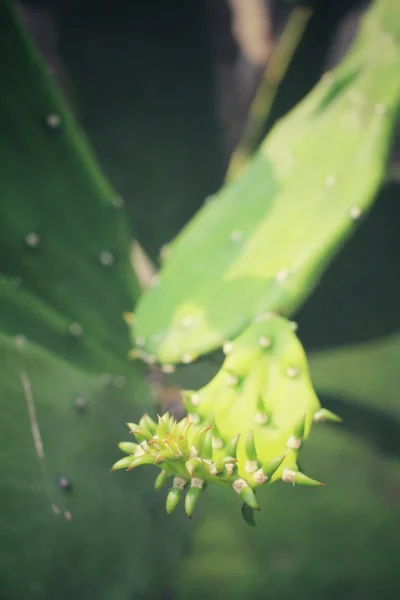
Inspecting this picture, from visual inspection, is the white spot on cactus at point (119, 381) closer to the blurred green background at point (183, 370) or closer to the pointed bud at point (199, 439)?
the blurred green background at point (183, 370)

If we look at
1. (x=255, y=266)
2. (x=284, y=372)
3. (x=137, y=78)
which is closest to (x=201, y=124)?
(x=137, y=78)

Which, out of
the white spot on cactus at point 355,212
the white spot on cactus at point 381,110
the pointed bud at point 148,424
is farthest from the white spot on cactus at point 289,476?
the white spot on cactus at point 381,110

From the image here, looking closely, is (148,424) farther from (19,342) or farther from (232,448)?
(19,342)

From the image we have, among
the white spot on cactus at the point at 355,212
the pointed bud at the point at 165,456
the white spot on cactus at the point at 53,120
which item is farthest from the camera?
the white spot on cactus at the point at 53,120

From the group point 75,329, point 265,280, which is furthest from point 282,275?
point 75,329

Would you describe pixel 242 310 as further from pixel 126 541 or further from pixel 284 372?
pixel 126 541

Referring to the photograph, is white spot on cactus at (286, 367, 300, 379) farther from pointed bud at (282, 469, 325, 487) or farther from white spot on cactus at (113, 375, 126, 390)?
white spot on cactus at (113, 375, 126, 390)
